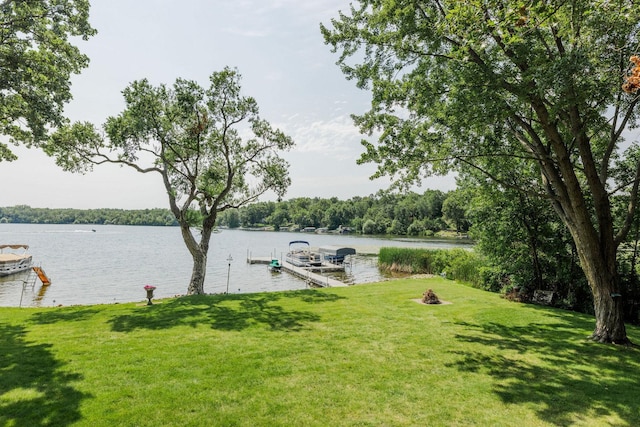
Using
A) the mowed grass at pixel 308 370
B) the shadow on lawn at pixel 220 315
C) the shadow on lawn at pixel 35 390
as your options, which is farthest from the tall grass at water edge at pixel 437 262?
the shadow on lawn at pixel 35 390

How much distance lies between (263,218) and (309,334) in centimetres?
12413

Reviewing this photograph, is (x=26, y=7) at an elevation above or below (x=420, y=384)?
above

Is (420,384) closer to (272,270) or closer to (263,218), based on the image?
(272,270)

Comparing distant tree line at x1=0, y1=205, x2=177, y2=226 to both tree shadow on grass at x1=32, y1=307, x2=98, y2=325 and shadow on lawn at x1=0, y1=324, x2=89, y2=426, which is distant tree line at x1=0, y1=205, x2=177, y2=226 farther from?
shadow on lawn at x1=0, y1=324, x2=89, y2=426

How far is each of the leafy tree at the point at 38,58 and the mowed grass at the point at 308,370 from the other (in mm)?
5898

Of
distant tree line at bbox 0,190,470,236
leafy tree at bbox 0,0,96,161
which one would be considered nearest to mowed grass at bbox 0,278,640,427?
leafy tree at bbox 0,0,96,161

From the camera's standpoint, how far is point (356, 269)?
105 ft

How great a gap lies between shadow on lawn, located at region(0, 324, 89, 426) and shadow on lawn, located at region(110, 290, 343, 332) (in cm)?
204

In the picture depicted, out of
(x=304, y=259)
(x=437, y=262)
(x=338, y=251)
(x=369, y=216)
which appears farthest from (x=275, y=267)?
(x=369, y=216)

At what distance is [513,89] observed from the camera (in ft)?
21.4

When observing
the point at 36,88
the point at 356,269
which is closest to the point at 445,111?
the point at 36,88

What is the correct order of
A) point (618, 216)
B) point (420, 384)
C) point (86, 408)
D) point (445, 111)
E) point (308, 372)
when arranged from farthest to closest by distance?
Result: point (618, 216) < point (445, 111) < point (308, 372) < point (420, 384) < point (86, 408)

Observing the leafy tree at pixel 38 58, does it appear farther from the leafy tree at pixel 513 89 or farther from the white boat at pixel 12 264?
the white boat at pixel 12 264

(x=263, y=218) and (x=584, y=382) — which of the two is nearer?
(x=584, y=382)
